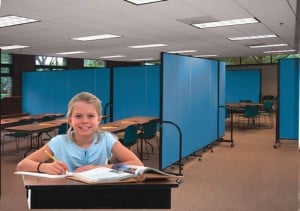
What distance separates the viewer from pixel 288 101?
7.83 m

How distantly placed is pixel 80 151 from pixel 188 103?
4432mm

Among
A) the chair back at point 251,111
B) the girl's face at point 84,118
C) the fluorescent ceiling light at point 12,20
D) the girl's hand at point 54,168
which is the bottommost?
the chair back at point 251,111

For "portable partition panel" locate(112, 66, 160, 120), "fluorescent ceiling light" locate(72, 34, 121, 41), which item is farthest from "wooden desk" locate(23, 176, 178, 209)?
"fluorescent ceiling light" locate(72, 34, 121, 41)

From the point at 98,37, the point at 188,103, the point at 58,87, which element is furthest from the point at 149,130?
the point at 58,87

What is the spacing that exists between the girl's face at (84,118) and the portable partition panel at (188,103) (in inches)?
130

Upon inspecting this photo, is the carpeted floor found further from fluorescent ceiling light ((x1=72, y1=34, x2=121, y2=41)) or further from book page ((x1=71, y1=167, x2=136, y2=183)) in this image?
fluorescent ceiling light ((x1=72, y1=34, x2=121, y2=41))

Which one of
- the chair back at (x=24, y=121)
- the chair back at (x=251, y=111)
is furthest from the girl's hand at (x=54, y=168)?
the chair back at (x=251, y=111)

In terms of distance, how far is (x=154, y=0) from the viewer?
4.80 meters

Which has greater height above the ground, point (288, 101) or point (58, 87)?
point (58, 87)

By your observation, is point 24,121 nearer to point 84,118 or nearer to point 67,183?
point 84,118

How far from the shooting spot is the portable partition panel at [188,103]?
527 centimetres

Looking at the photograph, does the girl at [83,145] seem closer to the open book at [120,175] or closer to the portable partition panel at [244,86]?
the open book at [120,175]

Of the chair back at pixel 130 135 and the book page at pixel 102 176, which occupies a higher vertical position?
the book page at pixel 102 176

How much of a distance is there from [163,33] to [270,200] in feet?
15.4
